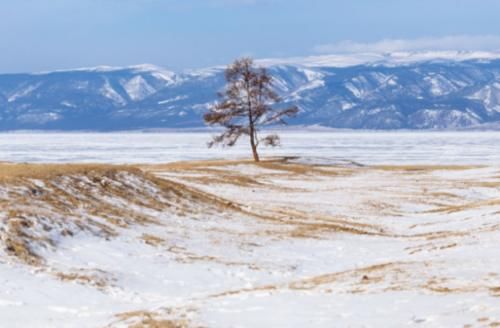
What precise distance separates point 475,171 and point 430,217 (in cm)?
3359

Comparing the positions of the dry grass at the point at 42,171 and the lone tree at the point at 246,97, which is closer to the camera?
the dry grass at the point at 42,171

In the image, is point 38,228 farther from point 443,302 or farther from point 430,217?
point 430,217

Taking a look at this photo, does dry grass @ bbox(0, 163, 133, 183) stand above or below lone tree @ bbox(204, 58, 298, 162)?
below

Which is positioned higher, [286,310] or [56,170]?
[56,170]

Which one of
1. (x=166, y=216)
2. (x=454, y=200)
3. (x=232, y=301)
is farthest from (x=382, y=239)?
(x=454, y=200)

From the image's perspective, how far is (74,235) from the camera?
21859 millimetres

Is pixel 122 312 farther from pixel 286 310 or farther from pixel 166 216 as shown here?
pixel 166 216

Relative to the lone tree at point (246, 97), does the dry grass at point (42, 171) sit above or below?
below

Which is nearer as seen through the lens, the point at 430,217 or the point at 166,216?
the point at 166,216

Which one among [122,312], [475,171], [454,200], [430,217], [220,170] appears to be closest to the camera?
[122,312]

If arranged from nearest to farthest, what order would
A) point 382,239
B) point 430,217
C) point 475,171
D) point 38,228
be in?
point 38,228 < point 382,239 < point 430,217 < point 475,171

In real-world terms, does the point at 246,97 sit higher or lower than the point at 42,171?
higher

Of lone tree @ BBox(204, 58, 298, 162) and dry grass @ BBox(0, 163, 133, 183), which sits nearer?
dry grass @ BBox(0, 163, 133, 183)

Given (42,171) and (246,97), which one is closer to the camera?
(42,171)
